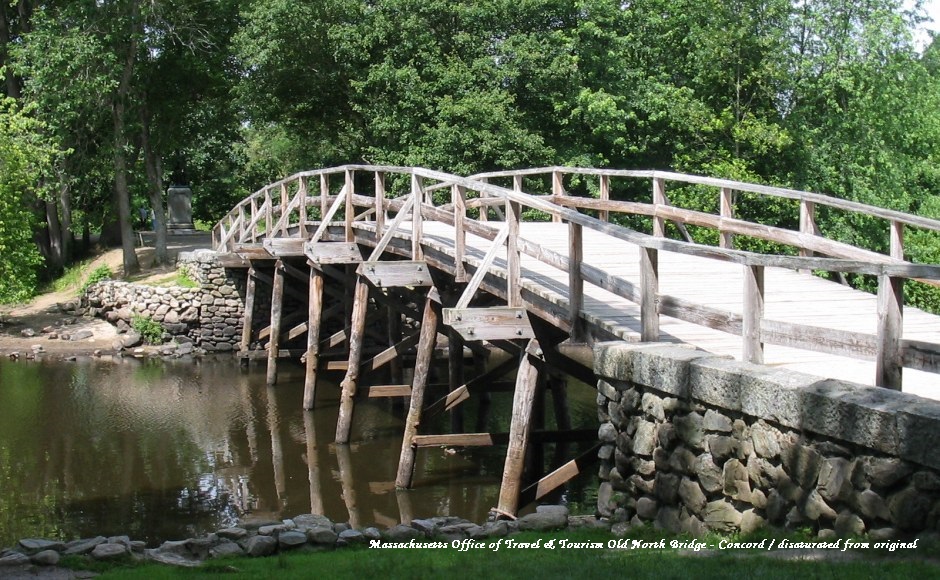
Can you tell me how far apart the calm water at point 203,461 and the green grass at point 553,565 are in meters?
2.91

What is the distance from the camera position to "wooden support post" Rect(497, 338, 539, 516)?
9078 mm

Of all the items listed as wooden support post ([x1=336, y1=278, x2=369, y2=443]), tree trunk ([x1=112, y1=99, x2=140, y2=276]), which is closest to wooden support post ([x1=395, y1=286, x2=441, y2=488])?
wooden support post ([x1=336, y1=278, x2=369, y2=443])

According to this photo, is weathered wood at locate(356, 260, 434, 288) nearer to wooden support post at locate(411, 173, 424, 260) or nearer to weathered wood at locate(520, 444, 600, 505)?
wooden support post at locate(411, 173, 424, 260)

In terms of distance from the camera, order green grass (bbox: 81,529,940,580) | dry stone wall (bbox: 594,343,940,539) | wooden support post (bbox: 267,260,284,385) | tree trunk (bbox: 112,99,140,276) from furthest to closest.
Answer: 1. tree trunk (bbox: 112,99,140,276)
2. wooden support post (bbox: 267,260,284,385)
3. dry stone wall (bbox: 594,343,940,539)
4. green grass (bbox: 81,529,940,580)

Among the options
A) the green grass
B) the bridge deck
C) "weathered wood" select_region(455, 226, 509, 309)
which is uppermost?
"weathered wood" select_region(455, 226, 509, 309)

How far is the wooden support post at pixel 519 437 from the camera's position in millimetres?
9078

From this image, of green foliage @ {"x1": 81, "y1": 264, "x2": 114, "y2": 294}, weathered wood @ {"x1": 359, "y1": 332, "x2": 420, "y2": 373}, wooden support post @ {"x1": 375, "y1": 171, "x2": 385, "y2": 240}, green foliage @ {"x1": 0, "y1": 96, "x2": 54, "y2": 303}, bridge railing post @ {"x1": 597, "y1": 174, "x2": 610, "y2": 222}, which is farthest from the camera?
green foliage @ {"x1": 81, "y1": 264, "x2": 114, "y2": 294}

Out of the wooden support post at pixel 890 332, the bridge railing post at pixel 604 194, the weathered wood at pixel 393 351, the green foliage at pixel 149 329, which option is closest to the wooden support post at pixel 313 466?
the weathered wood at pixel 393 351

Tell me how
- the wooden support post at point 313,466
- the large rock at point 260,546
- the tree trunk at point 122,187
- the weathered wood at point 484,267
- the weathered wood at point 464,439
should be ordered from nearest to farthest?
the large rock at point 260,546
the weathered wood at point 484,267
the weathered wood at point 464,439
the wooden support post at point 313,466
the tree trunk at point 122,187

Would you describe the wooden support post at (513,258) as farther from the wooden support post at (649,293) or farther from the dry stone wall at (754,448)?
the wooden support post at (649,293)

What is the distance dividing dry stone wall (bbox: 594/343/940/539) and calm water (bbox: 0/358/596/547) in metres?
2.67

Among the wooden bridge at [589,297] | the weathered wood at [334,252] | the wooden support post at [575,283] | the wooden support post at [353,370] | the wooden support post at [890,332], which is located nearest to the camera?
the wooden support post at [890,332]

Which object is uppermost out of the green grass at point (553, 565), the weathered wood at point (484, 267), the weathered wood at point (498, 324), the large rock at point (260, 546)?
the weathered wood at point (484, 267)

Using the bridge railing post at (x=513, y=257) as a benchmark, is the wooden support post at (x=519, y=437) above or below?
below
